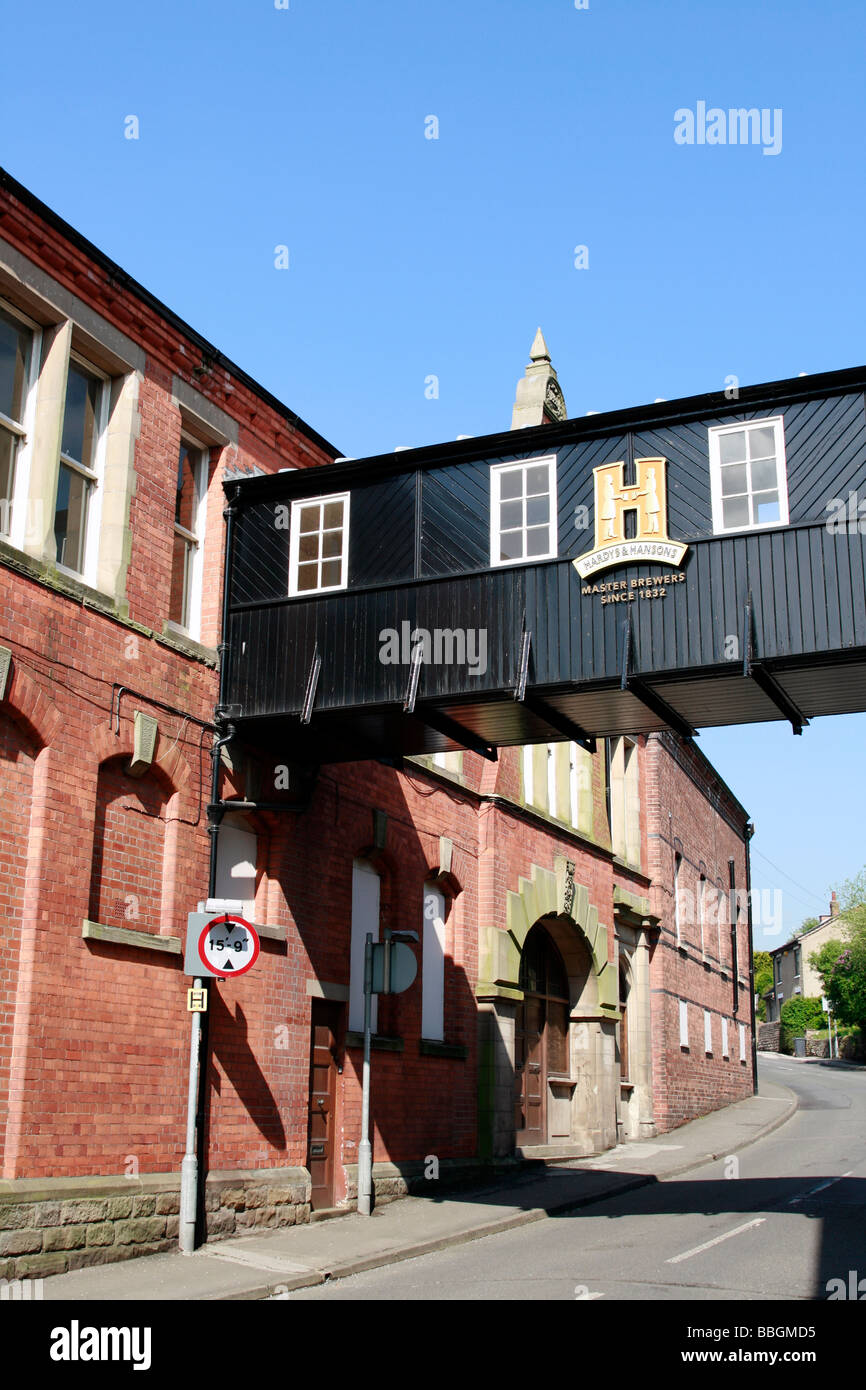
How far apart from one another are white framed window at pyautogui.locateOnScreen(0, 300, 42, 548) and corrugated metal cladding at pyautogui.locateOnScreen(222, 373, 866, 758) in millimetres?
3114

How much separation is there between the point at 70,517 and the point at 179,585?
74.0 inches

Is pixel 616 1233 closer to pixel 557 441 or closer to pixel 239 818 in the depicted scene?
pixel 239 818

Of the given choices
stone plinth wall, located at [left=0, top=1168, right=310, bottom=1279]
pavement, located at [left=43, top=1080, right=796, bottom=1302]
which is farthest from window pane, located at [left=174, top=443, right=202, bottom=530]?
pavement, located at [left=43, top=1080, right=796, bottom=1302]

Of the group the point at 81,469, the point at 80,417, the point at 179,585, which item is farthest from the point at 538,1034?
the point at 80,417

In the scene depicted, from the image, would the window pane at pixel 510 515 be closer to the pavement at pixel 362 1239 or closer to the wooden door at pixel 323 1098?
the wooden door at pixel 323 1098

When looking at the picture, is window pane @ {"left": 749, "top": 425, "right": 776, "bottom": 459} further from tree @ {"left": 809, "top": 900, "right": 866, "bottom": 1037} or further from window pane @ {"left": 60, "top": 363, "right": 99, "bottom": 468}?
tree @ {"left": 809, "top": 900, "right": 866, "bottom": 1037}

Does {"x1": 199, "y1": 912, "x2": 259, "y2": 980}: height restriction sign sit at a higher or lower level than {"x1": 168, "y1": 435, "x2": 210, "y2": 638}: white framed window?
lower

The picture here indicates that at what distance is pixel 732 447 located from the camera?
13.2m

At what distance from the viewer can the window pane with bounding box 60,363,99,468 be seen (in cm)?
1334

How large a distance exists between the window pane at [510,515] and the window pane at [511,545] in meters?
0.07

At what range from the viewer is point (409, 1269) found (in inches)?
486

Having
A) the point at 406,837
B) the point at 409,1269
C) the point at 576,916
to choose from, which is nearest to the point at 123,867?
the point at 409,1269

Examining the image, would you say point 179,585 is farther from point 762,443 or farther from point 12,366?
point 762,443

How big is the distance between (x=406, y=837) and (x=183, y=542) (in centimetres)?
542
